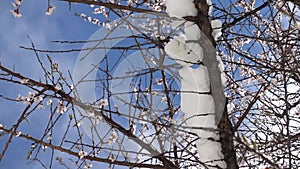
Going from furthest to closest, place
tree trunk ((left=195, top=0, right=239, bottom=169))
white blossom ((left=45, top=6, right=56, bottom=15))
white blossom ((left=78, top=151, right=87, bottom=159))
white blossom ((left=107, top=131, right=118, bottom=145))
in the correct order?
1. white blossom ((left=45, top=6, right=56, bottom=15))
2. white blossom ((left=107, top=131, right=118, bottom=145))
3. white blossom ((left=78, top=151, right=87, bottom=159))
4. tree trunk ((left=195, top=0, right=239, bottom=169))

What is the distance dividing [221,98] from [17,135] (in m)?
1.46

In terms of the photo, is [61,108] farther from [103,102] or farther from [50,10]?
[50,10]

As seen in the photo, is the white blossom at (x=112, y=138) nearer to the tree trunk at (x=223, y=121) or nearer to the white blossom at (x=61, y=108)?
the white blossom at (x=61, y=108)

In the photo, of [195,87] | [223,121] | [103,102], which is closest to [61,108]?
[103,102]

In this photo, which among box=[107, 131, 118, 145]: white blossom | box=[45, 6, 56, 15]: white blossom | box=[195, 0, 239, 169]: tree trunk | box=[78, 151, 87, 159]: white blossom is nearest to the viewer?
box=[195, 0, 239, 169]: tree trunk

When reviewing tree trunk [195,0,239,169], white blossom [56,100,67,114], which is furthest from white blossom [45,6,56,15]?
tree trunk [195,0,239,169]

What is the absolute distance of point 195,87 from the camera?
7.63 ft

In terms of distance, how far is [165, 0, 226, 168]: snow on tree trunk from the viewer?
2256 millimetres

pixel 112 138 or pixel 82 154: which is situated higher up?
pixel 112 138

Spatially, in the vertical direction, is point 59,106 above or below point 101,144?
above

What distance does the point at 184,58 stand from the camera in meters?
2.38

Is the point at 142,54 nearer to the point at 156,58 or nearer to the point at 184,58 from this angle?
the point at 156,58

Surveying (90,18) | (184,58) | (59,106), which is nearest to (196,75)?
(184,58)

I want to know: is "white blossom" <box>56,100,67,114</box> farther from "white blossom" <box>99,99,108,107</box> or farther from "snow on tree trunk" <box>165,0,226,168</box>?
"snow on tree trunk" <box>165,0,226,168</box>
